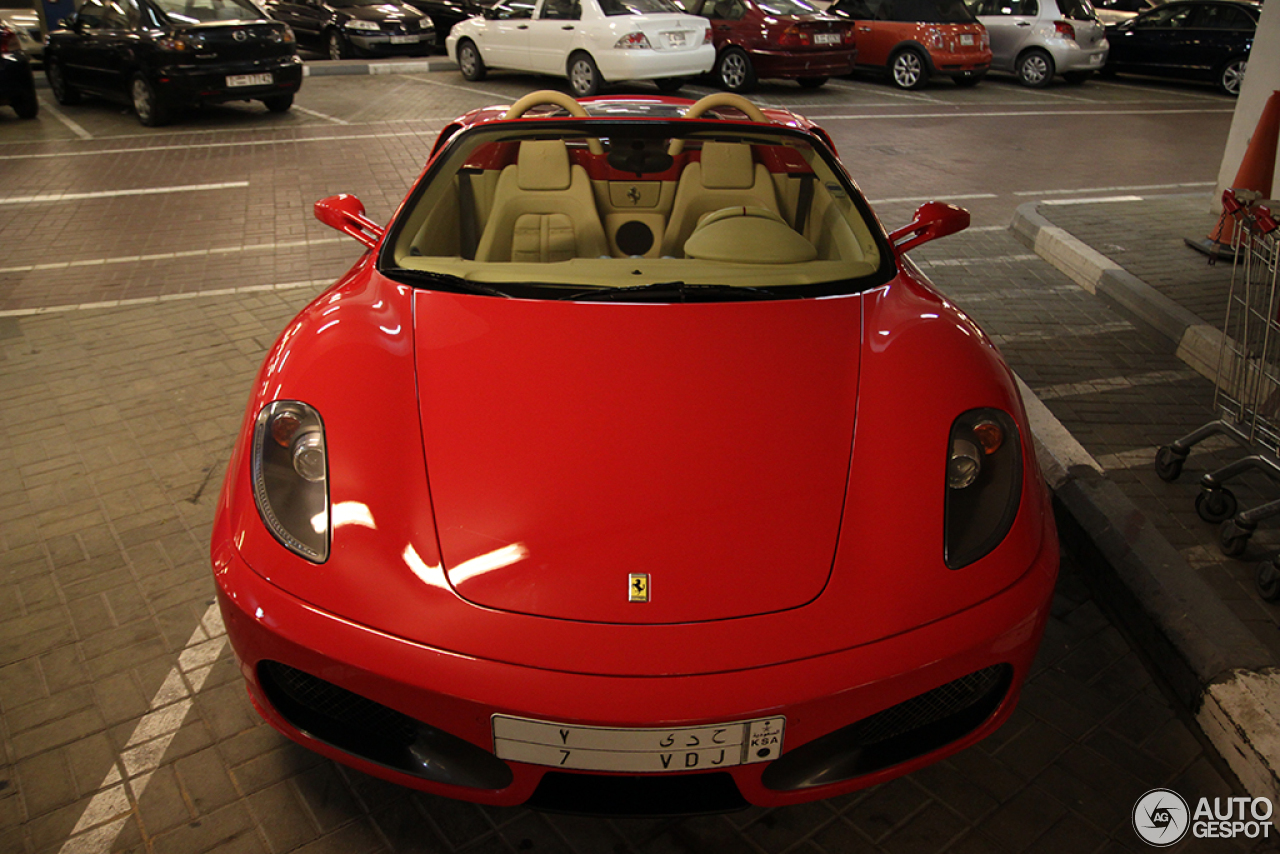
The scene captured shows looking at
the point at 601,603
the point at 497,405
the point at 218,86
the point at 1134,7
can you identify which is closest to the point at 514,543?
the point at 601,603

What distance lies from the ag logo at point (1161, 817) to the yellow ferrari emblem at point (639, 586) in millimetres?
1319

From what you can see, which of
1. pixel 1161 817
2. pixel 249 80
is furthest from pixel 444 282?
pixel 249 80

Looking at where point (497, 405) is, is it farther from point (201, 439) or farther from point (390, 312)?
point (201, 439)

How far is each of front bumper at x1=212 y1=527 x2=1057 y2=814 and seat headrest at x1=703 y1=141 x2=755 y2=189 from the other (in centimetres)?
174

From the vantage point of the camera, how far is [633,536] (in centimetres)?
187

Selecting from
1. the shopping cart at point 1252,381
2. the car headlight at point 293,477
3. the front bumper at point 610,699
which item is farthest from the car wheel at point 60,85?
the shopping cart at point 1252,381

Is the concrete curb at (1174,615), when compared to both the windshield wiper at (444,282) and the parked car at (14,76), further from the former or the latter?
the parked car at (14,76)

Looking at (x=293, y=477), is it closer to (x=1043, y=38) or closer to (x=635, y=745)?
(x=635, y=745)

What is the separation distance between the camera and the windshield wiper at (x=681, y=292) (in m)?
2.47

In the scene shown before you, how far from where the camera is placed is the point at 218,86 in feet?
34.5

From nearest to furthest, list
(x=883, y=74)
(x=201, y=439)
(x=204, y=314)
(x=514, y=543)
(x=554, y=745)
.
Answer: (x=554, y=745), (x=514, y=543), (x=201, y=439), (x=204, y=314), (x=883, y=74)

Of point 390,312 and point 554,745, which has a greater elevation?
point 390,312

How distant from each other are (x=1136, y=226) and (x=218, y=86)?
952cm

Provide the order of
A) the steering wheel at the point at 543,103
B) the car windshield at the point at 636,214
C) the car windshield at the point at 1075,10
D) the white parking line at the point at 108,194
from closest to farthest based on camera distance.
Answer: the car windshield at the point at 636,214
the steering wheel at the point at 543,103
the white parking line at the point at 108,194
the car windshield at the point at 1075,10
